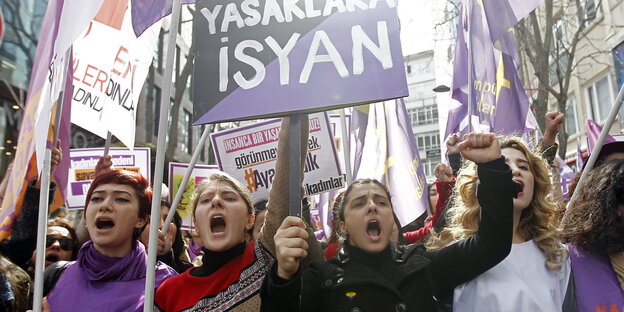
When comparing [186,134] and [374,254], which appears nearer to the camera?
[374,254]

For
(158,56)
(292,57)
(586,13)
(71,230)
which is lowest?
(71,230)

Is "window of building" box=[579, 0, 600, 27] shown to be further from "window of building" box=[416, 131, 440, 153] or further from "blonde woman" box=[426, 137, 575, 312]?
"window of building" box=[416, 131, 440, 153]

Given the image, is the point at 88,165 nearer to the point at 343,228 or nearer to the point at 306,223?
the point at 306,223

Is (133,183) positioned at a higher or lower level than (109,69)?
→ lower

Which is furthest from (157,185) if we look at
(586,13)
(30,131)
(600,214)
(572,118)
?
(572,118)

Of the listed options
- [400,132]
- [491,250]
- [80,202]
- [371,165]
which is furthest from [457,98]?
[80,202]

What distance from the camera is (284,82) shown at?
2037 millimetres

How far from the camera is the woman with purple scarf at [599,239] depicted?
2.26 metres

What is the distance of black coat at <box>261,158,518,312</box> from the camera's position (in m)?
2.03

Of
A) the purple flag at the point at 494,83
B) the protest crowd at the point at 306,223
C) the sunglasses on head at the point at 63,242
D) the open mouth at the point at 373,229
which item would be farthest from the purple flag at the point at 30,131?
the purple flag at the point at 494,83

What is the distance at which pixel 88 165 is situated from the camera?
217 inches

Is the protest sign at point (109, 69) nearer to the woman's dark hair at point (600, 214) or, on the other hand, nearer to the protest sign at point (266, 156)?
the protest sign at point (266, 156)

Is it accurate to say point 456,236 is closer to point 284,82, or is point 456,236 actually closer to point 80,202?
point 284,82

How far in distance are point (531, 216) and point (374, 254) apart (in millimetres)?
708
